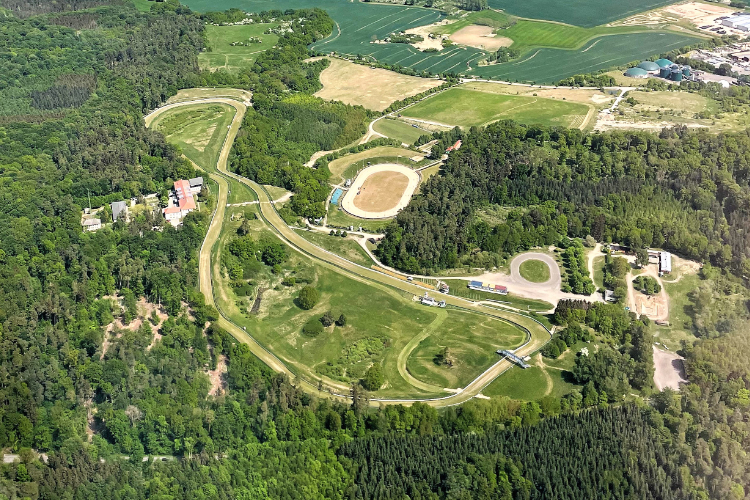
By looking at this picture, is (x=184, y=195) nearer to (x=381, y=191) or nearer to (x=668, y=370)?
(x=381, y=191)

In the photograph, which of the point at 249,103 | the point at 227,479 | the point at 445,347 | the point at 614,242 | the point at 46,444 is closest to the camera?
the point at 227,479

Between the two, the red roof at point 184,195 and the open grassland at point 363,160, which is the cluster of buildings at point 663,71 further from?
the red roof at point 184,195

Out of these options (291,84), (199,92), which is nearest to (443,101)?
(291,84)

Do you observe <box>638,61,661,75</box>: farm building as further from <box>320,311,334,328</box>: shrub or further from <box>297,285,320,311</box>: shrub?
<box>320,311,334,328</box>: shrub

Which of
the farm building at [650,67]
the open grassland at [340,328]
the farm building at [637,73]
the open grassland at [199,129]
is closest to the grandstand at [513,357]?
the open grassland at [340,328]

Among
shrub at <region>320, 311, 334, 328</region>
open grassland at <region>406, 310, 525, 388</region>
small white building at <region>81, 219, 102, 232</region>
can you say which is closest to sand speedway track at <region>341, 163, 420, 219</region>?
shrub at <region>320, 311, 334, 328</region>

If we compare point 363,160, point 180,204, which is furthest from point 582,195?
point 180,204

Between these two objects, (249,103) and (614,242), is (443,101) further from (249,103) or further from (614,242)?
(614,242)
